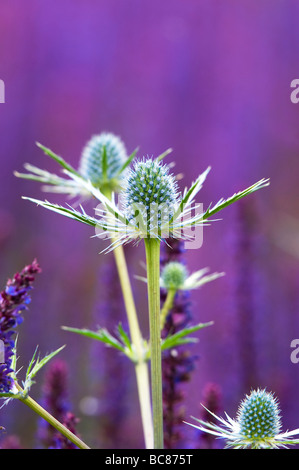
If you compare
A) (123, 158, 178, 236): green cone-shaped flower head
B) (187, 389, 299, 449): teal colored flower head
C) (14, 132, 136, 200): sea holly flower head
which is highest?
(14, 132, 136, 200): sea holly flower head

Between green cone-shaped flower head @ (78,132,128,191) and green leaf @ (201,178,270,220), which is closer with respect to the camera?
green leaf @ (201,178,270,220)

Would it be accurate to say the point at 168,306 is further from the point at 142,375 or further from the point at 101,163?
the point at 101,163

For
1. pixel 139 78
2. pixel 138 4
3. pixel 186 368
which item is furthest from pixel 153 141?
pixel 186 368

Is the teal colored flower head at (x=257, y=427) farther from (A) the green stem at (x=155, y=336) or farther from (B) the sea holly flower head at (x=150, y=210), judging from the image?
(B) the sea holly flower head at (x=150, y=210)

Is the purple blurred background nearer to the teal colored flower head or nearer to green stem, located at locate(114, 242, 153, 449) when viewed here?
green stem, located at locate(114, 242, 153, 449)

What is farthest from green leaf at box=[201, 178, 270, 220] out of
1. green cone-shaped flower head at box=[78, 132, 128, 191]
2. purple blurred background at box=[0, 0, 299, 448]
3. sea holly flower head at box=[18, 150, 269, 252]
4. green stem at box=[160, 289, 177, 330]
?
purple blurred background at box=[0, 0, 299, 448]

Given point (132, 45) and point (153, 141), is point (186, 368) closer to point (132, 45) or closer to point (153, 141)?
point (153, 141)

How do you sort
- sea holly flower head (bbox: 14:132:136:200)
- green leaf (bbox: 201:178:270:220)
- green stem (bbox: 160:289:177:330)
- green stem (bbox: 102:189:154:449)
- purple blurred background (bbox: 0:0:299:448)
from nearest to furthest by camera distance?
green leaf (bbox: 201:178:270:220) < green stem (bbox: 102:189:154:449) < green stem (bbox: 160:289:177:330) < sea holly flower head (bbox: 14:132:136:200) < purple blurred background (bbox: 0:0:299:448)
